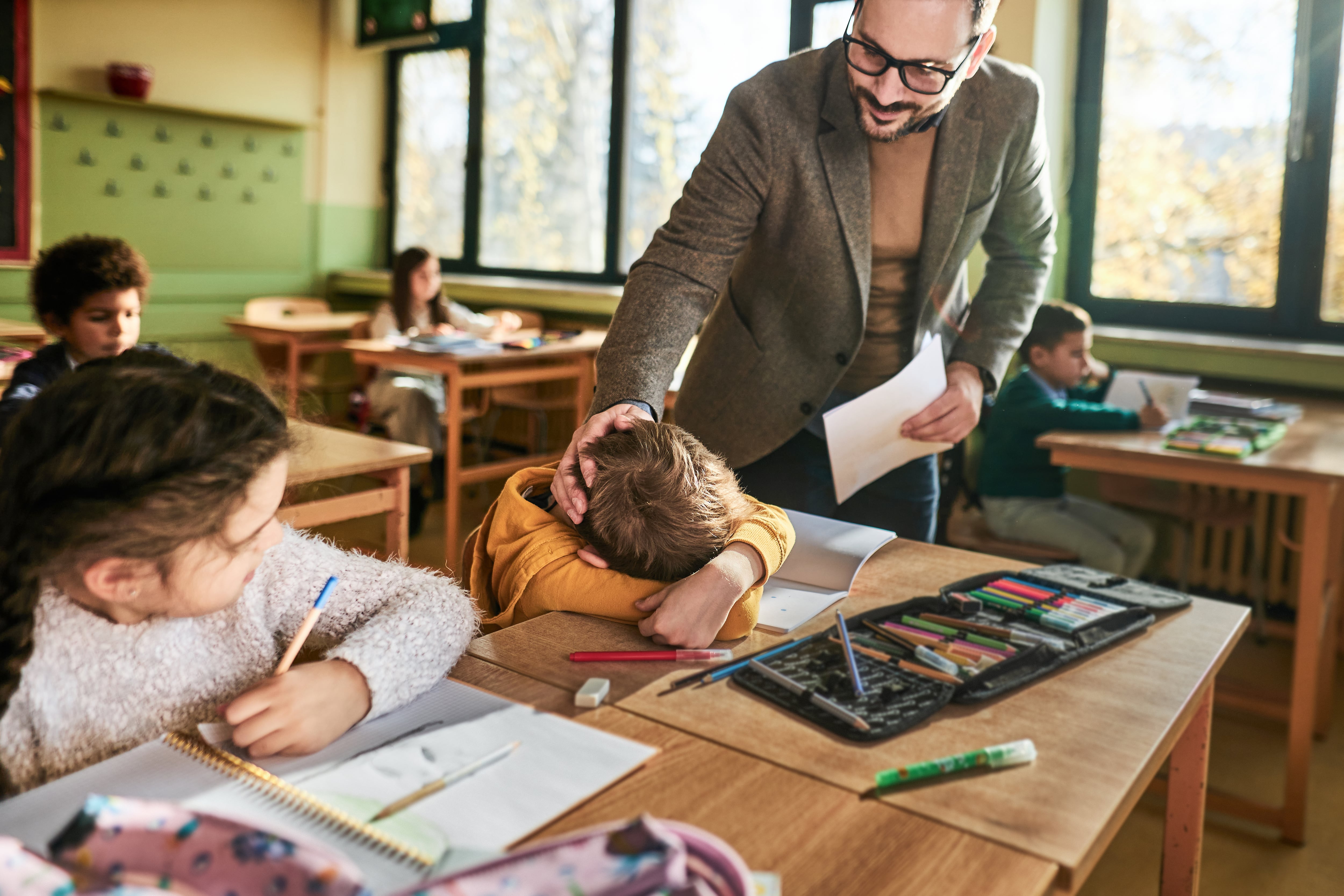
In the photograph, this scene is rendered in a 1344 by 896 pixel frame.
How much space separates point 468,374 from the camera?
4.12 meters

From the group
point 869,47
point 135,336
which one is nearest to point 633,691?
point 869,47

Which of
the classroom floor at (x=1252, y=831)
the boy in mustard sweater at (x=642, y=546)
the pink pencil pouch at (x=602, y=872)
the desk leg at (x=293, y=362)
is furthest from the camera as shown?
the desk leg at (x=293, y=362)

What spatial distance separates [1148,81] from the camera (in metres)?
3.55

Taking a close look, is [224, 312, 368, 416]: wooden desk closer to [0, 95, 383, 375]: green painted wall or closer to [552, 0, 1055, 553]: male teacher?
[0, 95, 383, 375]: green painted wall

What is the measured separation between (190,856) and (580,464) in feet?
2.11

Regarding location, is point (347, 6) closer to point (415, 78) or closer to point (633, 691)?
point (415, 78)

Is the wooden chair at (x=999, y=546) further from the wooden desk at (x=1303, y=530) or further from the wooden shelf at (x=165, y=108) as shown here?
the wooden shelf at (x=165, y=108)

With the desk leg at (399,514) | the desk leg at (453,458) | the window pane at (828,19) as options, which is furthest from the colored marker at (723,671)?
the window pane at (828,19)

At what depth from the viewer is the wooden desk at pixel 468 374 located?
3752 mm

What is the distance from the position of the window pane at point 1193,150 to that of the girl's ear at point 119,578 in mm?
3599

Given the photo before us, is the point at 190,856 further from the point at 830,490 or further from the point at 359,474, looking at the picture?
the point at 359,474

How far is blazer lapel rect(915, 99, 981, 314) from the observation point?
146 centimetres

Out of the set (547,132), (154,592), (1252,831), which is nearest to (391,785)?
(154,592)

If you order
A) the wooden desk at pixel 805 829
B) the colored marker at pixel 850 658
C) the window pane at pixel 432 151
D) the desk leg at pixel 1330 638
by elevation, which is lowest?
the desk leg at pixel 1330 638
